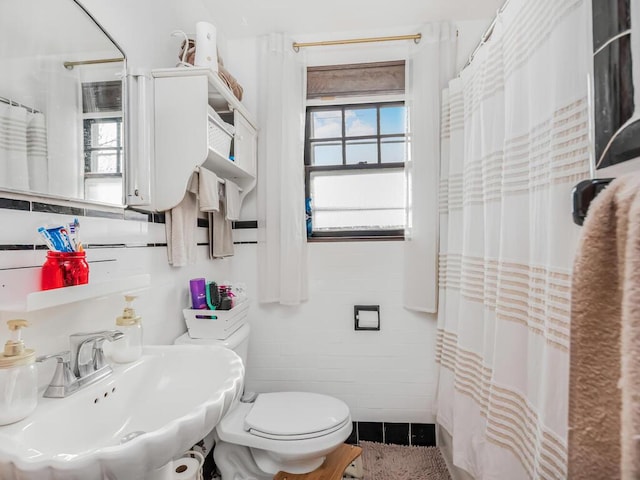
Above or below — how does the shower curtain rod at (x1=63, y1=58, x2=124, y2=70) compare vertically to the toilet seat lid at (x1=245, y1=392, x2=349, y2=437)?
above

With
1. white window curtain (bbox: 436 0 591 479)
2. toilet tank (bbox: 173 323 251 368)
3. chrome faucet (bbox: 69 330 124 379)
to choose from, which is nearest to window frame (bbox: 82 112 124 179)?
chrome faucet (bbox: 69 330 124 379)

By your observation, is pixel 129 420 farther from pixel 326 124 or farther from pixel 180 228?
pixel 326 124

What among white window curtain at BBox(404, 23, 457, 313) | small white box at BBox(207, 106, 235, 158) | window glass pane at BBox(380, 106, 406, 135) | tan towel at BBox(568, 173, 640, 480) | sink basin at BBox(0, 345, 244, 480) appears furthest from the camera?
window glass pane at BBox(380, 106, 406, 135)

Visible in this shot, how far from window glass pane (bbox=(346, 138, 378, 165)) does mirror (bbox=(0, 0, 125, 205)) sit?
1.27 m

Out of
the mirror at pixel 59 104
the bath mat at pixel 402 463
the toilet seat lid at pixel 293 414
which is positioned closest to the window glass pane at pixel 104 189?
the mirror at pixel 59 104

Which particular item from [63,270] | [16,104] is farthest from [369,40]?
[63,270]

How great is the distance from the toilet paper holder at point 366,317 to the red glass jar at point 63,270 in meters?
1.40

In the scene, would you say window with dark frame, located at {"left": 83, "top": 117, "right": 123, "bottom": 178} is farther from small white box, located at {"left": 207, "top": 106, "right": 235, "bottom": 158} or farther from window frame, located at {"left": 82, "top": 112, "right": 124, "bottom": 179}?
small white box, located at {"left": 207, "top": 106, "right": 235, "bottom": 158}

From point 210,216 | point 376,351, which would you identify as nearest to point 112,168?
point 210,216

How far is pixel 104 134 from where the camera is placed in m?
1.03

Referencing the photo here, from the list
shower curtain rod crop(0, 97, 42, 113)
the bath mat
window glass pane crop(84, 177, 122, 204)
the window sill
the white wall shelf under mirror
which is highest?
shower curtain rod crop(0, 97, 42, 113)

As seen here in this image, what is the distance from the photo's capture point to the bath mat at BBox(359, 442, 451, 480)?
168 centimetres

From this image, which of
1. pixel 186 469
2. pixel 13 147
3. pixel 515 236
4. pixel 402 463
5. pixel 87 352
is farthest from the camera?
pixel 402 463

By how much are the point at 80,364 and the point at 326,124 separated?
174cm
